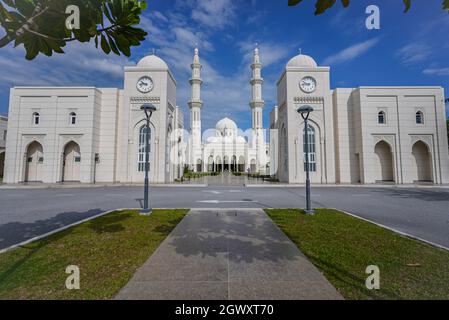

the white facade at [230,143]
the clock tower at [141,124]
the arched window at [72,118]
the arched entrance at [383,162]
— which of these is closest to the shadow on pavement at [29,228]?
the clock tower at [141,124]

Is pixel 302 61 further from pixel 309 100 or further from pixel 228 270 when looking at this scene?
pixel 228 270

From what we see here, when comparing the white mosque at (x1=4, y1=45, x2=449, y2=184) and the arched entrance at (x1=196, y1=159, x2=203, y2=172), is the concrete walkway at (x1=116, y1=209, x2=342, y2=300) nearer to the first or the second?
the white mosque at (x1=4, y1=45, x2=449, y2=184)

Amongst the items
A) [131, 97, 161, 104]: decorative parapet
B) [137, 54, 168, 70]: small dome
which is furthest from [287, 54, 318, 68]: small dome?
[131, 97, 161, 104]: decorative parapet

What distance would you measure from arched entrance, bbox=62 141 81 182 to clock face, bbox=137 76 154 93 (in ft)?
29.8

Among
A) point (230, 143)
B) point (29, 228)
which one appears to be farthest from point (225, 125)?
point (29, 228)

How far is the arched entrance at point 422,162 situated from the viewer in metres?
21.7

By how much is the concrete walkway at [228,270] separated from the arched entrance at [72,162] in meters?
22.5

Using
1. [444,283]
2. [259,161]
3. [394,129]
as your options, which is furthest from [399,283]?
[259,161]

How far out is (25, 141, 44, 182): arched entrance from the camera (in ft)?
74.0

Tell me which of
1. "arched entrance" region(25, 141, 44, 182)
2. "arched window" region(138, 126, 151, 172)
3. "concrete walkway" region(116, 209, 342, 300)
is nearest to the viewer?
"concrete walkway" region(116, 209, 342, 300)

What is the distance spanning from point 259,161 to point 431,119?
95.5 feet

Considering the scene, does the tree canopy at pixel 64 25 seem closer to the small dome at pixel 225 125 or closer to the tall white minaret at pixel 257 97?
the tall white minaret at pixel 257 97

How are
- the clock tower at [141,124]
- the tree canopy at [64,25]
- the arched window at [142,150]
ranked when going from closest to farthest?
the tree canopy at [64,25] < the clock tower at [141,124] < the arched window at [142,150]

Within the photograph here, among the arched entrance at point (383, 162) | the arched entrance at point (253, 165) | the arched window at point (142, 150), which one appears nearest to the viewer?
the arched entrance at point (383, 162)
